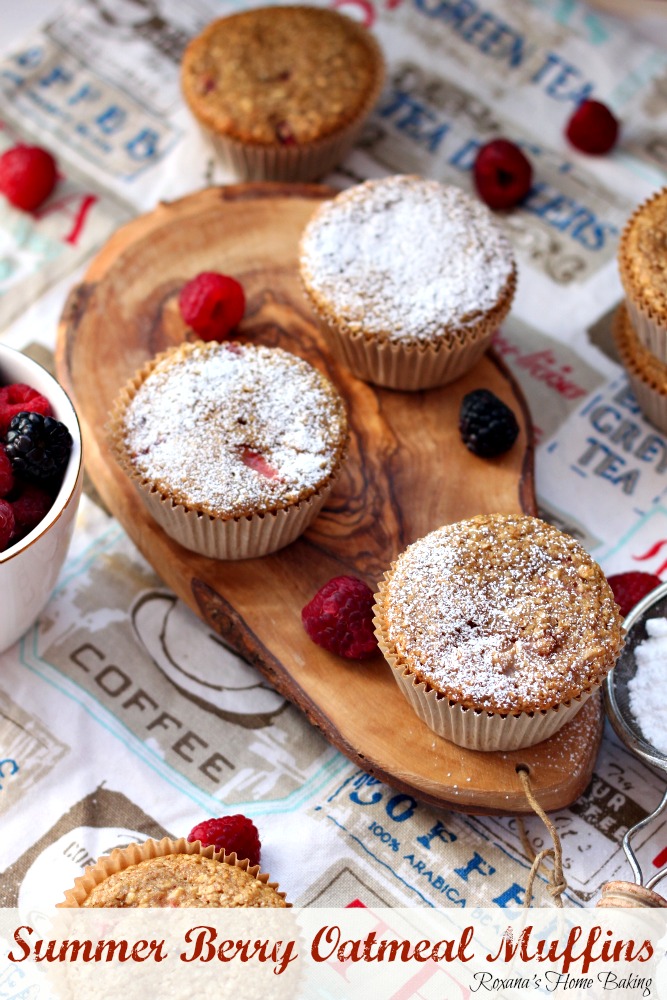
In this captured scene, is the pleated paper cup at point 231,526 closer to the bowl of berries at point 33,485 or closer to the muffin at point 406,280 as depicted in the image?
the bowl of berries at point 33,485

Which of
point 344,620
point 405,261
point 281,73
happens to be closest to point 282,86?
point 281,73

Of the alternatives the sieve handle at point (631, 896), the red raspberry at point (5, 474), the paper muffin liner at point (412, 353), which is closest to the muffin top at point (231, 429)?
the paper muffin liner at point (412, 353)

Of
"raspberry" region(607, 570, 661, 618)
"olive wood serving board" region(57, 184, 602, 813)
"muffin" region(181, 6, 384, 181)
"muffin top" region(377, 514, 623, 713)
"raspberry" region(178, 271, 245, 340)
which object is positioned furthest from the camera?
"muffin" region(181, 6, 384, 181)

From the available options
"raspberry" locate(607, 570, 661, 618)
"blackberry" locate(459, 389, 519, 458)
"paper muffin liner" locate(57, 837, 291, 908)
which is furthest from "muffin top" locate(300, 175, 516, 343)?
"paper muffin liner" locate(57, 837, 291, 908)

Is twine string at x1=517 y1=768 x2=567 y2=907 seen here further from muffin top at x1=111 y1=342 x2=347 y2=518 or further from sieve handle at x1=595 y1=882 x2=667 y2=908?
muffin top at x1=111 y1=342 x2=347 y2=518

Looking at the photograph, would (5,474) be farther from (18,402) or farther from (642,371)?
(642,371)
